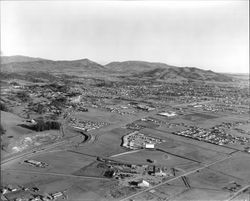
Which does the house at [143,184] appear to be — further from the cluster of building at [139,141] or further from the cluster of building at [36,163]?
the cluster of building at [139,141]

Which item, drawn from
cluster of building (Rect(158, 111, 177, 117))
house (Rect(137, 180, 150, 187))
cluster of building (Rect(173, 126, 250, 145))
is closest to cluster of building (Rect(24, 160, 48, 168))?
house (Rect(137, 180, 150, 187))

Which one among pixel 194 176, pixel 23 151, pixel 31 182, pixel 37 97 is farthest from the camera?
pixel 37 97

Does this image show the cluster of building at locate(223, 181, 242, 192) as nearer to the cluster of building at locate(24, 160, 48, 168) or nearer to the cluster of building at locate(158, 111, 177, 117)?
the cluster of building at locate(24, 160, 48, 168)

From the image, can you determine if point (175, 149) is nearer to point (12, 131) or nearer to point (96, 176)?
point (96, 176)

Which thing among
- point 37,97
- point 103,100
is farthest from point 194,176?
point 37,97

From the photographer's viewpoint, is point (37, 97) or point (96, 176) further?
point (37, 97)

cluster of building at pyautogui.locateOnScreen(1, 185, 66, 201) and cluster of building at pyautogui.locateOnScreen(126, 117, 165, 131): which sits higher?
cluster of building at pyautogui.locateOnScreen(126, 117, 165, 131)

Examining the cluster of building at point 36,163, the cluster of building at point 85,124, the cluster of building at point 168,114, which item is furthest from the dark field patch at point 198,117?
the cluster of building at point 36,163
